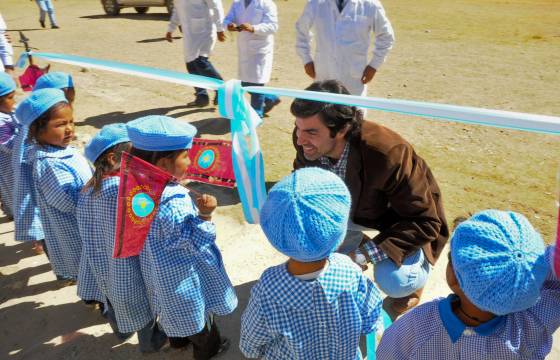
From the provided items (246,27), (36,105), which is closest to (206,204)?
(36,105)

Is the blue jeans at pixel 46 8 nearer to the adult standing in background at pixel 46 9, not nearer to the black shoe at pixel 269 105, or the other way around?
the adult standing in background at pixel 46 9

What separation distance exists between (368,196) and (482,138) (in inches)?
131

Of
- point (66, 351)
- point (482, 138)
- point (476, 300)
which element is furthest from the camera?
point (482, 138)

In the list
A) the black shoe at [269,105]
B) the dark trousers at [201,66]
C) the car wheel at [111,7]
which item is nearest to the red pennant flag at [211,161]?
the black shoe at [269,105]

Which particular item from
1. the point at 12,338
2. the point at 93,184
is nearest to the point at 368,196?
the point at 93,184

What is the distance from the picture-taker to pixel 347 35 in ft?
13.9

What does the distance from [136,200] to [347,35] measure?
3047 mm

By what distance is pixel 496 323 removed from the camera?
142 cm

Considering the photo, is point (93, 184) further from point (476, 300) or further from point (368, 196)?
point (476, 300)

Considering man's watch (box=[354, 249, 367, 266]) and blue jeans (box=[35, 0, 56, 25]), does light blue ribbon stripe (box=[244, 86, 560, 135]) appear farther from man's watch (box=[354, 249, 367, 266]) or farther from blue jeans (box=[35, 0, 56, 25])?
blue jeans (box=[35, 0, 56, 25])

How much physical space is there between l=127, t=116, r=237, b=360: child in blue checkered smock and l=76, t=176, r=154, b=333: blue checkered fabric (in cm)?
8

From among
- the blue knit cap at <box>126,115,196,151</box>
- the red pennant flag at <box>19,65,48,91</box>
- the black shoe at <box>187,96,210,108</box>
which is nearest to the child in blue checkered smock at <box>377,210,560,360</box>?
the blue knit cap at <box>126,115,196,151</box>

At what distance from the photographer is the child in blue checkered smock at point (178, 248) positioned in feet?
6.58

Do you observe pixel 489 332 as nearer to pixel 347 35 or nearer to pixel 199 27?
pixel 347 35
